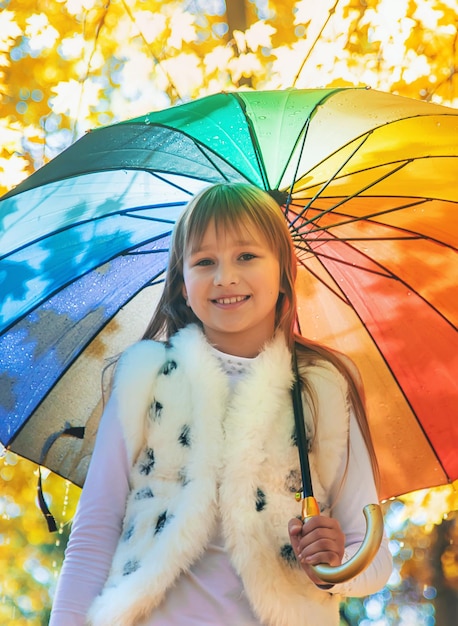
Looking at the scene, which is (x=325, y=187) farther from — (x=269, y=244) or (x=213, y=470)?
(x=213, y=470)

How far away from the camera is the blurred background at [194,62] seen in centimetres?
500

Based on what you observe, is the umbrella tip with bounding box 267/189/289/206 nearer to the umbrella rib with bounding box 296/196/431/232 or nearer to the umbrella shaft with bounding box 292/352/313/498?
the umbrella rib with bounding box 296/196/431/232

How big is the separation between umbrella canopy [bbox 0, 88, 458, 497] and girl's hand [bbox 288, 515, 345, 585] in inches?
32.4

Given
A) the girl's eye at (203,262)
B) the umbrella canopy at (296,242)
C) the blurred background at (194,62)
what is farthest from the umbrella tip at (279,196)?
the blurred background at (194,62)

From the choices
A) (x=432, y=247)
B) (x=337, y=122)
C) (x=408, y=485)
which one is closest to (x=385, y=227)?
→ (x=432, y=247)

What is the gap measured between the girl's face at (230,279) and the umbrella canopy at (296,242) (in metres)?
0.26

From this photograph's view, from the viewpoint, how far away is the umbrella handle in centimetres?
181

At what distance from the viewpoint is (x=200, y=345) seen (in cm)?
227

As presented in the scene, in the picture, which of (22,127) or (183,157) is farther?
(22,127)

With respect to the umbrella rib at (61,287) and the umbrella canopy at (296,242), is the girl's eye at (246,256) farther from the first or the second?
the umbrella rib at (61,287)

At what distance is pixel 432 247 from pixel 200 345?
0.82 metres

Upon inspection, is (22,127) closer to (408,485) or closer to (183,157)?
(183,157)

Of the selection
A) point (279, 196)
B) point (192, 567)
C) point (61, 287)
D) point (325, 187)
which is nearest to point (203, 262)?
point (279, 196)

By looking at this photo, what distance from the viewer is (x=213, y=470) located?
6.75 ft
